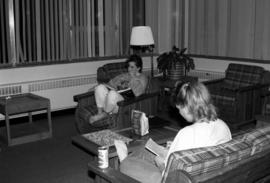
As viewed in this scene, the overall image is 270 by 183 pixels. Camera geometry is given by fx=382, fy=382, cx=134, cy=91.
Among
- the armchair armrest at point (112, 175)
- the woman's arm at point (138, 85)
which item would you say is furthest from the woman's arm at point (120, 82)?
the armchair armrest at point (112, 175)

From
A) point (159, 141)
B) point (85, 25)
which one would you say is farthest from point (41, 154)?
point (85, 25)

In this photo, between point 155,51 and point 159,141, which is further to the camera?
point 155,51

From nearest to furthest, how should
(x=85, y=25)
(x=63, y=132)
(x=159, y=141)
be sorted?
(x=159, y=141)
(x=63, y=132)
(x=85, y=25)

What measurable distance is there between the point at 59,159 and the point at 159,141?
1.39 meters

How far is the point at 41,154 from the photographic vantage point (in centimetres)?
426

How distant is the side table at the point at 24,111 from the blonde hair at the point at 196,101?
110 inches

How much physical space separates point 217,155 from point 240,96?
→ 3.22 meters

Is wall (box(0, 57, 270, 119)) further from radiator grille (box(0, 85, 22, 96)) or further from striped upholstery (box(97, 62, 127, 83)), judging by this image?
striped upholstery (box(97, 62, 127, 83))

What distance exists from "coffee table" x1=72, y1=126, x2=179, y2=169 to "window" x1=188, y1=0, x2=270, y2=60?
3.02 m

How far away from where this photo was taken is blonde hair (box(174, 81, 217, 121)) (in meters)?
2.27

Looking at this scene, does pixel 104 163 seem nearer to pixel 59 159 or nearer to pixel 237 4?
pixel 59 159

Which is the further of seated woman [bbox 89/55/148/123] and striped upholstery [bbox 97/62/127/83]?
striped upholstery [bbox 97/62/127/83]

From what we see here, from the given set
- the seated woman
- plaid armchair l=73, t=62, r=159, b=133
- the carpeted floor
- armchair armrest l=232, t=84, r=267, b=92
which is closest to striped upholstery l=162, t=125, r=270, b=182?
the carpeted floor

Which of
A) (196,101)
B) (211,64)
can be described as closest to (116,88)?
(211,64)
